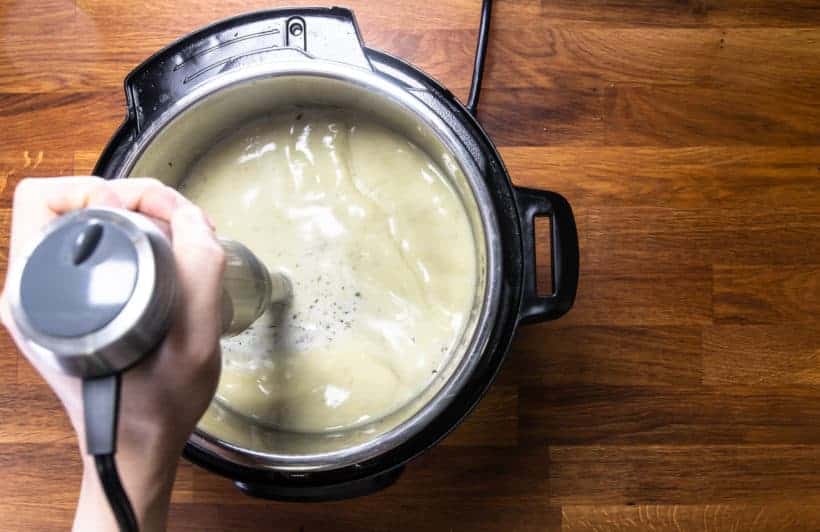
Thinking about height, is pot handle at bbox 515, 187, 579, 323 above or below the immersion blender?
below

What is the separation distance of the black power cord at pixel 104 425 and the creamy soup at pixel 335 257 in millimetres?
283

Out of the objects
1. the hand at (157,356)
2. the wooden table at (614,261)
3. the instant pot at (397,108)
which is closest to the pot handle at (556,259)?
the instant pot at (397,108)

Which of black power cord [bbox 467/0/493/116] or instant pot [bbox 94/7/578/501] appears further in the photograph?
black power cord [bbox 467/0/493/116]

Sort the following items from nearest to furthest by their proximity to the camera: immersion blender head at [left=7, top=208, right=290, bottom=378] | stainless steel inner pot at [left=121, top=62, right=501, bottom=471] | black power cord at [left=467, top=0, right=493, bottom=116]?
1. immersion blender head at [left=7, top=208, right=290, bottom=378]
2. stainless steel inner pot at [left=121, top=62, right=501, bottom=471]
3. black power cord at [left=467, top=0, right=493, bottom=116]

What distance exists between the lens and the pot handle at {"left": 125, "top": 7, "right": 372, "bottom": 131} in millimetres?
522

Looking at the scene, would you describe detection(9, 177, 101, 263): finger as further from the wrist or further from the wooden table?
the wooden table

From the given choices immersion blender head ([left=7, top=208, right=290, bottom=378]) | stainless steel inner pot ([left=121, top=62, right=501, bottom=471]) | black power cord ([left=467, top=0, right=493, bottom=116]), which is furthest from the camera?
black power cord ([left=467, top=0, right=493, bottom=116])

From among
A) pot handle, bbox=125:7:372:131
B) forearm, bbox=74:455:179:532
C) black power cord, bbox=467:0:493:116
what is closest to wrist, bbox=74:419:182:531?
forearm, bbox=74:455:179:532

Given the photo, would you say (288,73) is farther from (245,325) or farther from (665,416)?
(665,416)

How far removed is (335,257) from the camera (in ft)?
2.00

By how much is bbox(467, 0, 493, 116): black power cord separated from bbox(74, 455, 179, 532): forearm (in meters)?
0.41

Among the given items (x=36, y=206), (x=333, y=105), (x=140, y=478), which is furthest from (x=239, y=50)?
(x=140, y=478)

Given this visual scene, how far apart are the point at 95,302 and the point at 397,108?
306 millimetres

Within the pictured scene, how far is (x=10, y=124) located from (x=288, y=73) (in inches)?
13.2
